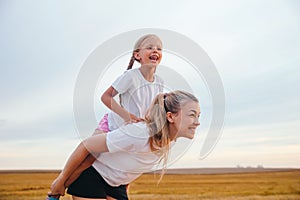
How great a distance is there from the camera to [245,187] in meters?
2.78

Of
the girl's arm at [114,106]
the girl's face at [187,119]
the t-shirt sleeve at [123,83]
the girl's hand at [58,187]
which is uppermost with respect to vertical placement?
the t-shirt sleeve at [123,83]

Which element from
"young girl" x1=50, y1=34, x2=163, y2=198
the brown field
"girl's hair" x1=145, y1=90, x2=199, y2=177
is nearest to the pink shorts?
"young girl" x1=50, y1=34, x2=163, y2=198

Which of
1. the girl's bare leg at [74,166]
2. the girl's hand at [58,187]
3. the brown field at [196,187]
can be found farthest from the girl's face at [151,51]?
the brown field at [196,187]

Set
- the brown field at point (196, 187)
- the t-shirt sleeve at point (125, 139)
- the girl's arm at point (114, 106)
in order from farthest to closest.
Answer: the brown field at point (196, 187)
the girl's arm at point (114, 106)
the t-shirt sleeve at point (125, 139)

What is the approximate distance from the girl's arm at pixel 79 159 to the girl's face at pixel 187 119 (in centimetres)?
17

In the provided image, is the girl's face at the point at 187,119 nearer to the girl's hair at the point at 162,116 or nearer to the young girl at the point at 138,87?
the girl's hair at the point at 162,116

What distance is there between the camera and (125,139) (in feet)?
3.33

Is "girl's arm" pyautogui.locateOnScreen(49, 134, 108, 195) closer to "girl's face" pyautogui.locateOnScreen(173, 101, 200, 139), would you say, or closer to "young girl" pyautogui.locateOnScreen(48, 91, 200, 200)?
"young girl" pyautogui.locateOnScreen(48, 91, 200, 200)

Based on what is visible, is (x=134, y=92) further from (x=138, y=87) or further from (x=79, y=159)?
(x=79, y=159)

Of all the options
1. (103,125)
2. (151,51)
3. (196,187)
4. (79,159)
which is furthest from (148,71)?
(196,187)

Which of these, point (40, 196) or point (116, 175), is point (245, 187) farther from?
point (116, 175)

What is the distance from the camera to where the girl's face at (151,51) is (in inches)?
47.6

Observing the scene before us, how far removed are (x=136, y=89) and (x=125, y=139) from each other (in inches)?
8.4

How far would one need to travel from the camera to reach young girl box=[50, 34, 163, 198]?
1.14 meters
